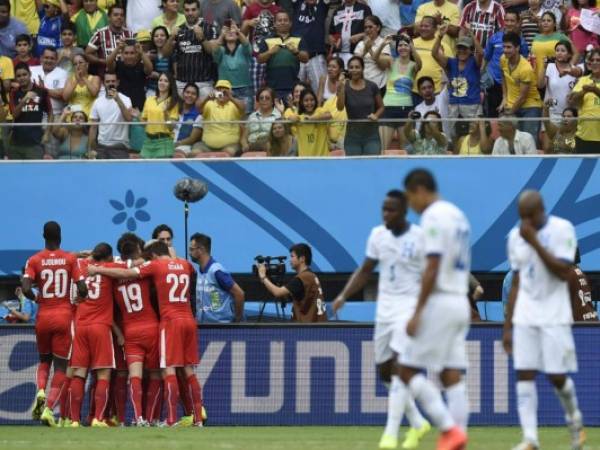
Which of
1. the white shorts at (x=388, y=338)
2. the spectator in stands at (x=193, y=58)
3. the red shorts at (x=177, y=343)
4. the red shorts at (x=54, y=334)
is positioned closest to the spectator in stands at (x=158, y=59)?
the spectator in stands at (x=193, y=58)

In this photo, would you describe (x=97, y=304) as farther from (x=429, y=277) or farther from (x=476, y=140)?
(x=429, y=277)

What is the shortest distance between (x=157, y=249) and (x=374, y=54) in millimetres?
6825

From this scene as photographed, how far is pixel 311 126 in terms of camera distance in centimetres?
2012

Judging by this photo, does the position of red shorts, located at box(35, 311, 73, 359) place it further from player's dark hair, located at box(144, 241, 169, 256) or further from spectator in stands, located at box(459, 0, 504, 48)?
spectator in stands, located at box(459, 0, 504, 48)

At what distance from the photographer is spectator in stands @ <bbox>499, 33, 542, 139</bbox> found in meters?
21.2

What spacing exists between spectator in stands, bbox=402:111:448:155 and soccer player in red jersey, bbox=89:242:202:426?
4.72 meters

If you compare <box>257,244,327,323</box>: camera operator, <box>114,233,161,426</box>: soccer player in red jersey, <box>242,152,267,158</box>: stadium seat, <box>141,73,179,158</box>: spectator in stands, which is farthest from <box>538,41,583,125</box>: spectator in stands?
<box>114,233,161,426</box>: soccer player in red jersey

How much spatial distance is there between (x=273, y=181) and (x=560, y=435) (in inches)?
299

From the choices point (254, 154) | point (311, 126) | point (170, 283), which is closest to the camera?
point (170, 283)

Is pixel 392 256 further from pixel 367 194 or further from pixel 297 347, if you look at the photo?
pixel 367 194

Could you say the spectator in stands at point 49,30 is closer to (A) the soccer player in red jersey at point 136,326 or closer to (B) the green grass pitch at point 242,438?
(A) the soccer player in red jersey at point 136,326

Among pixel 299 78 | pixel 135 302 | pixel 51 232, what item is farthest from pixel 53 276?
pixel 299 78

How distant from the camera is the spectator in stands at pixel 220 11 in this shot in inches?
927

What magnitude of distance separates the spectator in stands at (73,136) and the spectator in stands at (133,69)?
121 cm
